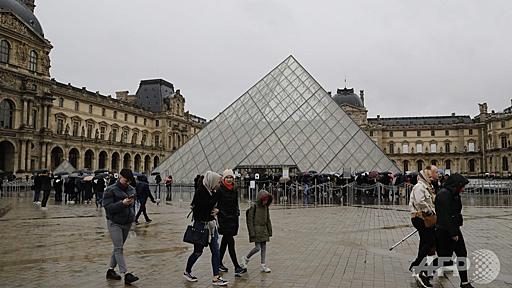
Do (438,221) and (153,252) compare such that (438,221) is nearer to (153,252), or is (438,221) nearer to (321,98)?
(153,252)

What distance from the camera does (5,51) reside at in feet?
128

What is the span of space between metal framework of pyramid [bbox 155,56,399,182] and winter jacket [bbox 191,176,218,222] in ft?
55.7

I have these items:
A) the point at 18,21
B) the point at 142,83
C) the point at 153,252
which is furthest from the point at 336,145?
the point at 142,83

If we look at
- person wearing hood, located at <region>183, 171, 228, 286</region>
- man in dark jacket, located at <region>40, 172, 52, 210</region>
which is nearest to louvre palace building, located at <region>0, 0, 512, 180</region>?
man in dark jacket, located at <region>40, 172, 52, 210</region>

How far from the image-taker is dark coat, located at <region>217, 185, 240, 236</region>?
219 inches

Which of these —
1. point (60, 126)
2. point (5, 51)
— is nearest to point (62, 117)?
point (60, 126)

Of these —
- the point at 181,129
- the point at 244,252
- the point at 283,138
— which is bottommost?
the point at 244,252

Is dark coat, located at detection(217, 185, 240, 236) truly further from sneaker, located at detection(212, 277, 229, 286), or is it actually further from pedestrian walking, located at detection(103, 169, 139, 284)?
pedestrian walking, located at detection(103, 169, 139, 284)

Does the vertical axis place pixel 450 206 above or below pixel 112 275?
above

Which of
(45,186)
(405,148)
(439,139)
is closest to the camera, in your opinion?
(45,186)

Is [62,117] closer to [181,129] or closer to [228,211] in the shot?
[181,129]

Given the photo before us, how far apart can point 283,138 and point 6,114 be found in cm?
2869

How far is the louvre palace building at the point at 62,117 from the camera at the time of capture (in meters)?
39.8

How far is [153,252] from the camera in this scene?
7.05 m
